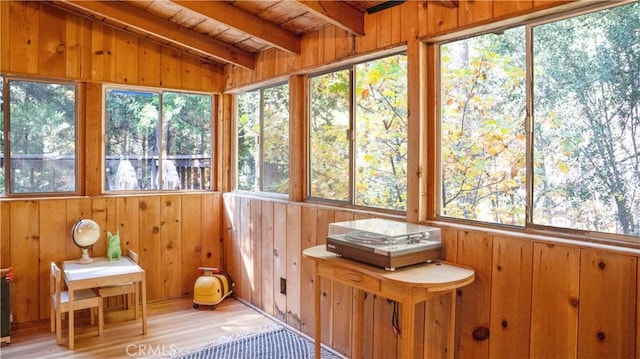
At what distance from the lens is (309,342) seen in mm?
3172

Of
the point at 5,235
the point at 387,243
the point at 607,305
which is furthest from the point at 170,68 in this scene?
the point at 607,305

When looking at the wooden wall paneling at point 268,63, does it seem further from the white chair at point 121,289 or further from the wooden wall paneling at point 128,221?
the white chair at point 121,289

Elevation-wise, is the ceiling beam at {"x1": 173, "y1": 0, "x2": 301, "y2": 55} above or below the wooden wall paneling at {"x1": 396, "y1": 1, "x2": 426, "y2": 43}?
above

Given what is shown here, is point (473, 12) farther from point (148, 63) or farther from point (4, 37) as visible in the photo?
point (4, 37)

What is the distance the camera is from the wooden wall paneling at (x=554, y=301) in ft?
6.00

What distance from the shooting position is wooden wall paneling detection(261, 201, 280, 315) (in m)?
3.64

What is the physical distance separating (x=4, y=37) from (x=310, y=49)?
7.72 ft

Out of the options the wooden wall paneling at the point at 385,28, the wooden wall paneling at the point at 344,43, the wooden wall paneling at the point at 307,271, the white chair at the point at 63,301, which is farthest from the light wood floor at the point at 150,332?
the wooden wall paneling at the point at 385,28

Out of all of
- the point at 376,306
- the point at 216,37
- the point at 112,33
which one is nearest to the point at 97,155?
the point at 112,33

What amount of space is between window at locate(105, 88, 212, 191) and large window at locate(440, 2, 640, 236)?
2.68m

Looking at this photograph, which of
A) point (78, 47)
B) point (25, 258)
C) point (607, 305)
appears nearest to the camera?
point (607, 305)

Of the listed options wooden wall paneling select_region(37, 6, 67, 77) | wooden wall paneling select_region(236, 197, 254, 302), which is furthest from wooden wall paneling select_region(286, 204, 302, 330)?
wooden wall paneling select_region(37, 6, 67, 77)

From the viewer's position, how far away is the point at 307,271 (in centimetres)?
325

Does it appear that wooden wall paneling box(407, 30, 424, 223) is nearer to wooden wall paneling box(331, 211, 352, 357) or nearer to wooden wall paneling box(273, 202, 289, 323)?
wooden wall paneling box(331, 211, 352, 357)
